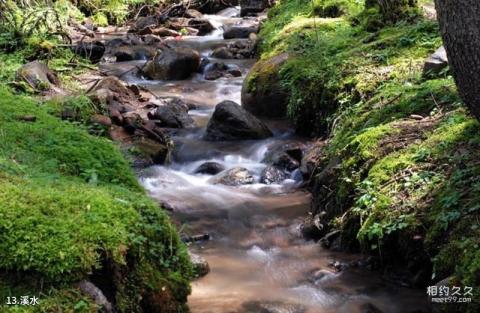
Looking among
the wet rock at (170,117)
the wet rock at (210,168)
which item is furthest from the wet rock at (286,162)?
the wet rock at (170,117)

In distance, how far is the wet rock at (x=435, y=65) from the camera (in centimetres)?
708

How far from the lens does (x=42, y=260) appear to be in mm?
3076

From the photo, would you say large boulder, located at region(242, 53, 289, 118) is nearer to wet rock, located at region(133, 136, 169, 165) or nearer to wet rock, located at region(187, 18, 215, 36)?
wet rock, located at region(133, 136, 169, 165)

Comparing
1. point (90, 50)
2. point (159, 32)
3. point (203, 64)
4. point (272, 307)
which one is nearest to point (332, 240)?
point (272, 307)

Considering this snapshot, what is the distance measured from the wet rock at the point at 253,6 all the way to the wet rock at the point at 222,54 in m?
6.98

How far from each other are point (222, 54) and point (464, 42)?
12119 millimetres

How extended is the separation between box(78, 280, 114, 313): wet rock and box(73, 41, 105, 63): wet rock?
10367 millimetres

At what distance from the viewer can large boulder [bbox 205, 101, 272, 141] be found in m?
9.58

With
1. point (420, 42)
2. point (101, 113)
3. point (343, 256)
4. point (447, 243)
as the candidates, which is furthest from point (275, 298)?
point (420, 42)

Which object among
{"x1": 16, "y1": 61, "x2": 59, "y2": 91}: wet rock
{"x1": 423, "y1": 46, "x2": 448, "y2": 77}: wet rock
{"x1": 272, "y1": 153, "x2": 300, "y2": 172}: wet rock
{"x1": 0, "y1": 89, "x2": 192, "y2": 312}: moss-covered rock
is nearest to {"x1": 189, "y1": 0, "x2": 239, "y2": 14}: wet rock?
{"x1": 16, "y1": 61, "x2": 59, "y2": 91}: wet rock

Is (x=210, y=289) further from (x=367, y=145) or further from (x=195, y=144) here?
(x=195, y=144)

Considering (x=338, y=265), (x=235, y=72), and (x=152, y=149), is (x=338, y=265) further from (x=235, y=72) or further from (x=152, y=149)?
(x=235, y=72)

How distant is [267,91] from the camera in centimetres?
1028

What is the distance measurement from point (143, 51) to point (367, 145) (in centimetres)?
1142
